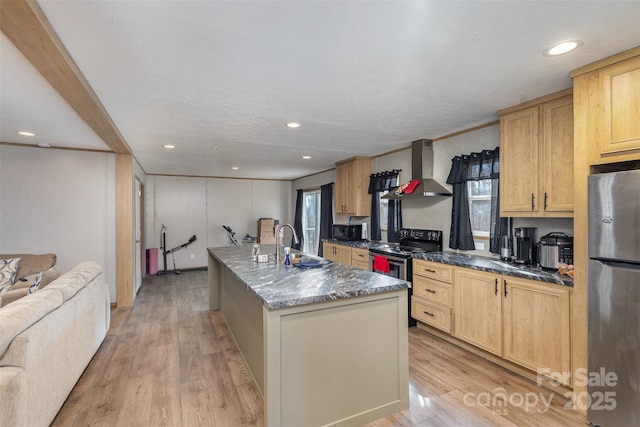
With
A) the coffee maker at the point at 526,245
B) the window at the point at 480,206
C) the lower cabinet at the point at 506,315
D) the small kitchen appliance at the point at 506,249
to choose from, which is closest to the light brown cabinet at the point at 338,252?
the lower cabinet at the point at 506,315

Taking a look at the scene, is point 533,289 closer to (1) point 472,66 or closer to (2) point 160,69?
(1) point 472,66

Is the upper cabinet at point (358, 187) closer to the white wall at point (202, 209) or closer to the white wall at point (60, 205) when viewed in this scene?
the white wall at point (202, 209)

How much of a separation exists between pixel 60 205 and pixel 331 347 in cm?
448

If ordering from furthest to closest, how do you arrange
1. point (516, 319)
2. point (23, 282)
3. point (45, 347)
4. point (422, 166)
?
point (422, 166) → point (23, 282) → point (516, 319) → point (45, 347)

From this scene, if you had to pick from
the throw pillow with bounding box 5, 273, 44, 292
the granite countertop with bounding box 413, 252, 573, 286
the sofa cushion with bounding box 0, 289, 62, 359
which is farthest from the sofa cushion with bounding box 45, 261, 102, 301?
the granite countertop with bounding box 413, 252, 573, 286

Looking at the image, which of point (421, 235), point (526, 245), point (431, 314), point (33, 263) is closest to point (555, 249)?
point (526, 245)

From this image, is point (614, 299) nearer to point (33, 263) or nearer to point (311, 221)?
point (33, 263)

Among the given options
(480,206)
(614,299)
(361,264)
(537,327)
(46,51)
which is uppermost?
(46,51)

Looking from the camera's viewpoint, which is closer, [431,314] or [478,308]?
[478,308]

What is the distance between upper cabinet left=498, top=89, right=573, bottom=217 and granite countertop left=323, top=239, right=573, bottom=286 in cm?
48

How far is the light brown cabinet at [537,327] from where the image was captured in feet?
7.24

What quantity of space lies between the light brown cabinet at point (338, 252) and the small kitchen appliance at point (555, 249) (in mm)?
2640

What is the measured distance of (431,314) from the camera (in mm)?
3314

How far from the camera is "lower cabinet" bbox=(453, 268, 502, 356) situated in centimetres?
266
